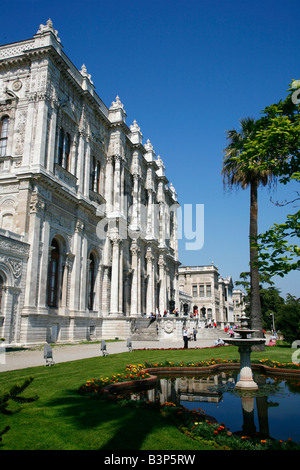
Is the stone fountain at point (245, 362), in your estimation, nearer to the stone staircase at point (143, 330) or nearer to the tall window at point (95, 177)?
the stone staircase at point (143, 330)

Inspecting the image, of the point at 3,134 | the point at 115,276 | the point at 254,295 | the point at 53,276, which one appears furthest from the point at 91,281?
the point at 254,295

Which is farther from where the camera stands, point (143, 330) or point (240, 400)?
point (143, 330)

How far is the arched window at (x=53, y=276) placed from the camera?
1028 inches

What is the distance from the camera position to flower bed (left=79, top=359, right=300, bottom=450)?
19.6 feet

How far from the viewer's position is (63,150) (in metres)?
29.0

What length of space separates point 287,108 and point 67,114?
72.2 ft

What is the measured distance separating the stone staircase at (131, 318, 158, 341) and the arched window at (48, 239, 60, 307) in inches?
419

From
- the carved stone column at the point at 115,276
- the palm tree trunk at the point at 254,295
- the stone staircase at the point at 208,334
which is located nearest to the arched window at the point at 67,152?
the carved stone column at the point at 115,276

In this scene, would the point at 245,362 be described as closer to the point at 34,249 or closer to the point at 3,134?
the point at 34,249

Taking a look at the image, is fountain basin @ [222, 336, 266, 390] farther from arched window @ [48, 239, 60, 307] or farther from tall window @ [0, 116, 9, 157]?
tall window @ [0, 116, 9, 157]

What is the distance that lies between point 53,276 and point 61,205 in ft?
17.3

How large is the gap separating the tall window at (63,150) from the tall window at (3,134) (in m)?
3.85

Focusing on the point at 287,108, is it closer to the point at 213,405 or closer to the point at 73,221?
the point at 213,405
